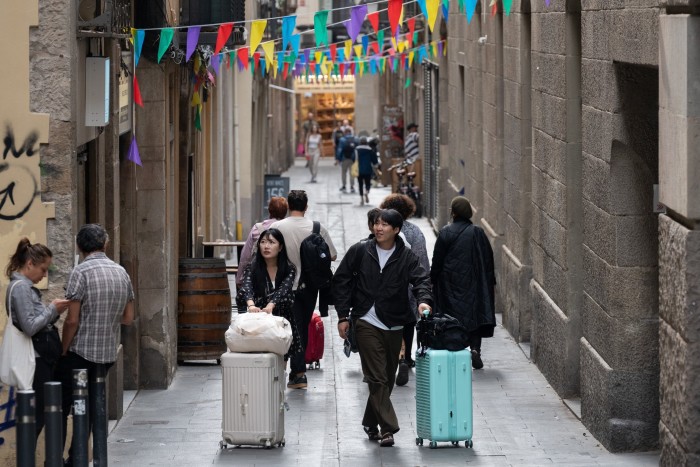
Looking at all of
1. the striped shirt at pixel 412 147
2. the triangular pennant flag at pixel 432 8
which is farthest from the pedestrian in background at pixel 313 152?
the triangular pennant flag at pixel 432 8

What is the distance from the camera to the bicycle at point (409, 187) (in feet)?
100

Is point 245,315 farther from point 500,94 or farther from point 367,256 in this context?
point 500,94

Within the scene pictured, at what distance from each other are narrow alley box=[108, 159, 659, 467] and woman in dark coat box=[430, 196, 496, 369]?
625 millimetres

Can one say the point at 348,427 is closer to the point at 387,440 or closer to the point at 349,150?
the point at 387,440

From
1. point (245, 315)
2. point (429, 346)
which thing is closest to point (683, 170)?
point (429, 346)

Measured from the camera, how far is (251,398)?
36.0 feet

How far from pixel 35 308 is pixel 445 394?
3236 mm

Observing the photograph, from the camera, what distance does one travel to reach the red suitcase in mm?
14312

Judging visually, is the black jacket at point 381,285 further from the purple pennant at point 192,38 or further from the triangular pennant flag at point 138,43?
the purple pennant at point 192,38

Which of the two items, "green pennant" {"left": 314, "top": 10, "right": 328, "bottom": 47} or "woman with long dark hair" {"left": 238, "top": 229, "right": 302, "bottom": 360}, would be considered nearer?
"woman with long dark hair" {"left": 238, "top": 229, "right": 302, "bottom": 360}

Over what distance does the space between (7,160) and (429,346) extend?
3.26 metres

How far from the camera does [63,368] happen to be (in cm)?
962

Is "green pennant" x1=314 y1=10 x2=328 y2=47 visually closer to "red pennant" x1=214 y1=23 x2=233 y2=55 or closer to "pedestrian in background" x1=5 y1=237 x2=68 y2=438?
"red pennant" x1=214 y1=23 x2=233 y2=55

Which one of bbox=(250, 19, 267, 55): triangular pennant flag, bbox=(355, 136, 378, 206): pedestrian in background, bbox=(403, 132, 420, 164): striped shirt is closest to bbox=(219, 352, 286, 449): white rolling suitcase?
bbox=(250, 19, 267, 55): triangular pennant flag
